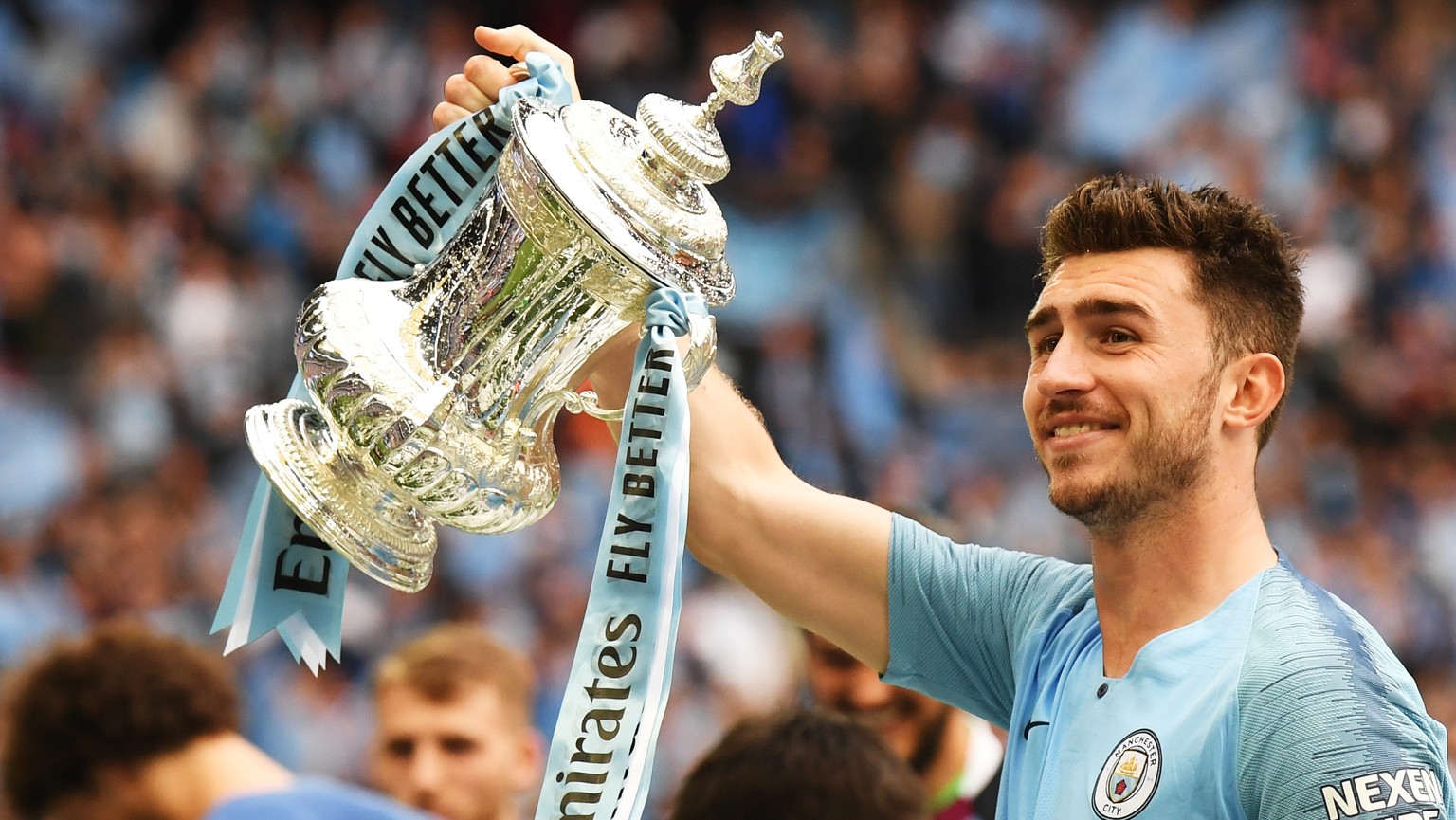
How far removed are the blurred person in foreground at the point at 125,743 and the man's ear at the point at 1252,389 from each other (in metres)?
1.40

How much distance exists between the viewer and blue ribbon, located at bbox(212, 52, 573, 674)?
2.38 metres

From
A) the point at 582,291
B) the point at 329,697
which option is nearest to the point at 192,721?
the point at 582,291

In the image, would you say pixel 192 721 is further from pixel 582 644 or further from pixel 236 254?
pixel 236 254

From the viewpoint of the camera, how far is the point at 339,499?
2.17 meters

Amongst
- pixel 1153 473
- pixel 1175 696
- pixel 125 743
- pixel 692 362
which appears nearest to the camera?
pixel 692 362

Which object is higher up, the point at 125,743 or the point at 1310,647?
the point at 1310,647

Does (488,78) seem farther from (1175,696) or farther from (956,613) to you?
(1175,696)

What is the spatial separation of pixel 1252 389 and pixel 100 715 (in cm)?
167

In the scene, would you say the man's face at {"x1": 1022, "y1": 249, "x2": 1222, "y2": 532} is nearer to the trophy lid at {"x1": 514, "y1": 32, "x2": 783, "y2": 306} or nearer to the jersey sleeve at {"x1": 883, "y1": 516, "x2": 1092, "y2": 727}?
the jersey sleeve at {"x1": 883, "y1": 516, "x2": 1092, "y2": 727}

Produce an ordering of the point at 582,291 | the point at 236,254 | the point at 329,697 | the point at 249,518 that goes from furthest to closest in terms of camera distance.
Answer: the point at 236,254, the point at 329,697, the point at 249,518, the point at 582,291

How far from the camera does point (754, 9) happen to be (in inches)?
418

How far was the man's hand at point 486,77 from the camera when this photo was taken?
2.56 meters

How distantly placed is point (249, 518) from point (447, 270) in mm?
432

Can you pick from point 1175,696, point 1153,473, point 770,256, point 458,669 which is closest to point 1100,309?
point 1153,473
